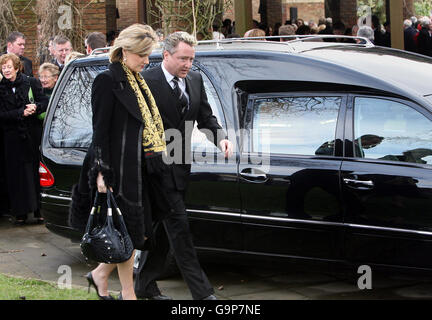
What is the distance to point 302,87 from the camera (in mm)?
5672

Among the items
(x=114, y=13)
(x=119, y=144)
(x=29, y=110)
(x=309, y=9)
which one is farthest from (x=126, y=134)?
(x=309, y=9)

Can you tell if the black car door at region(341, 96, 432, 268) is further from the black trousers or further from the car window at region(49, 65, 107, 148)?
the car window at region(49, 65, 107, 148)

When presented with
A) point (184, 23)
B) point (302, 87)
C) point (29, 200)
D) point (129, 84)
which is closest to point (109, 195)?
point (129, 84)

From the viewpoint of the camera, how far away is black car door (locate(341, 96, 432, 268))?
200 inches

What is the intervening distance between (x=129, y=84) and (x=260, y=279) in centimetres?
230

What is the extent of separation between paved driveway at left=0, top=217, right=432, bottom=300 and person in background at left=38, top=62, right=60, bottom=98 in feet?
6.70

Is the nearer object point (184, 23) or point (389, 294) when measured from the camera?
point (389, 294)

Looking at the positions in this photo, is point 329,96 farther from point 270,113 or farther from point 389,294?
point 389,294

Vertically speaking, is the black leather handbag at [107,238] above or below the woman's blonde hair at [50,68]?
below

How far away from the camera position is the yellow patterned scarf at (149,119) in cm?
498

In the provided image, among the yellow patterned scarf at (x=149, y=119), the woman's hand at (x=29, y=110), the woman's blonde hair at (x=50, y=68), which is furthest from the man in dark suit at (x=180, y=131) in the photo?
the woman's blonde hair at (x=50, y=68)

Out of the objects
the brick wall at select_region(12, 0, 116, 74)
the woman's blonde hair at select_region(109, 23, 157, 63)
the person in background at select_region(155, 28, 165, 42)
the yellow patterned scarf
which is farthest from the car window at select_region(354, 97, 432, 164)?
the brick wall at select_region(12, 0, 116, 74)

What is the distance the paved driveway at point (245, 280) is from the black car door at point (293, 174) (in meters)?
0.47

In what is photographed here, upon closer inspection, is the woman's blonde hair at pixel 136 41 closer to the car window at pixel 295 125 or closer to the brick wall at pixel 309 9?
the car window at pixel 295 125
